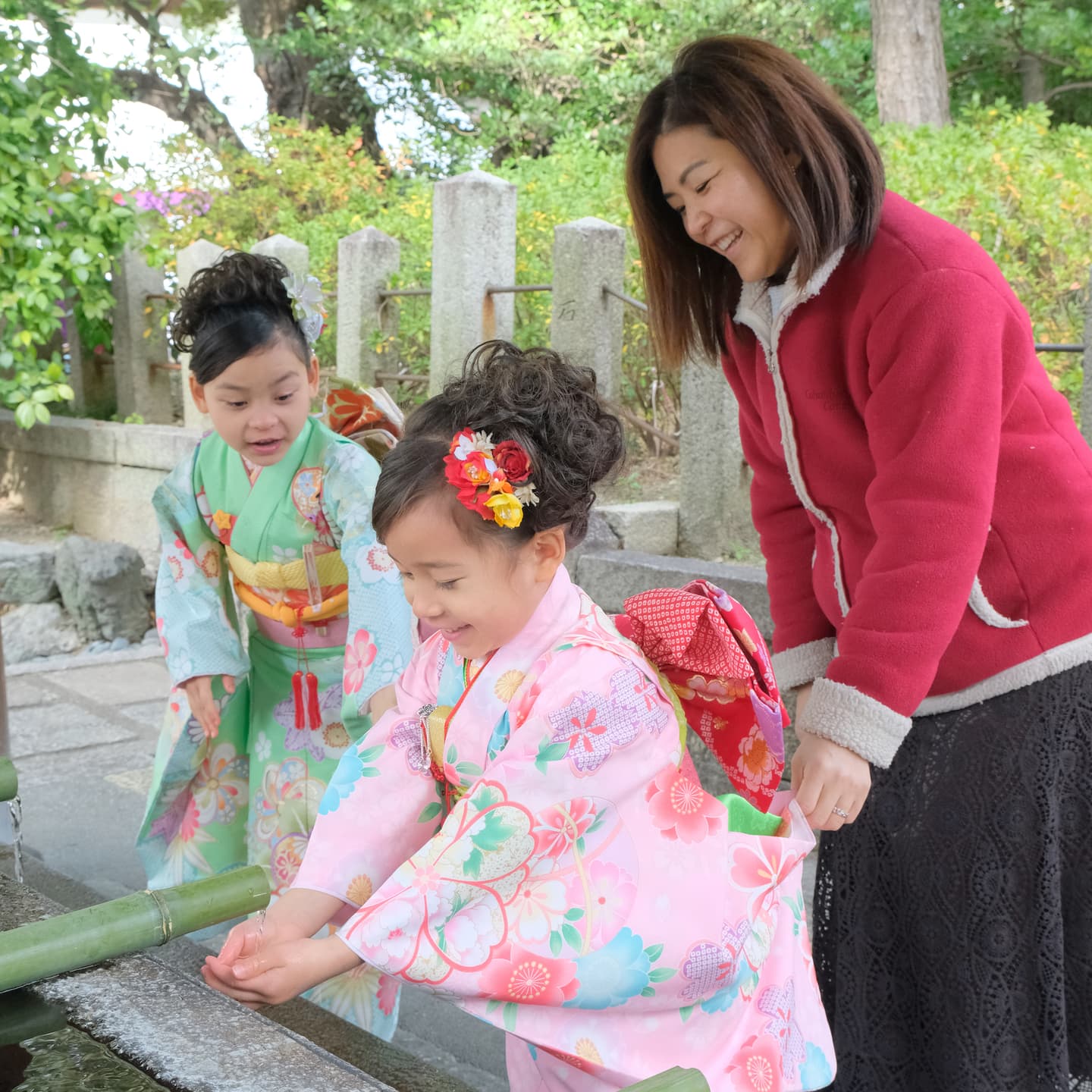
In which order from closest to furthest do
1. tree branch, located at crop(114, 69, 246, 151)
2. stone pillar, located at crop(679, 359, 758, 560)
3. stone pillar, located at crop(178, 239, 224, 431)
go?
stone pillar, located at crop(679, 359, 758, 560)
stone pillar, located at crop(178, 239, 224, 431)
tree branch, located at crop(114, 69, 246, 151)

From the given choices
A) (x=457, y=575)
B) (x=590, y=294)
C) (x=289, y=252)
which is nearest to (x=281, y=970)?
(x=457, y=575)

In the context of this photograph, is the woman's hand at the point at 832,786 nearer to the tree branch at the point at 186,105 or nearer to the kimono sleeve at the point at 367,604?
the kimono sleeve at the point at 367,604

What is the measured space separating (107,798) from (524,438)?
3.09 metres

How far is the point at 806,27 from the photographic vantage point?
11.2 metres

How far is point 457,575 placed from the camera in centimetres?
173

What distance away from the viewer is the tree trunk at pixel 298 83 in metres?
12.8

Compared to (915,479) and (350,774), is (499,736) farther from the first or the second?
(915,479)

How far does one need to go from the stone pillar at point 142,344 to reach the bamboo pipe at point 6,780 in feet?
21.5

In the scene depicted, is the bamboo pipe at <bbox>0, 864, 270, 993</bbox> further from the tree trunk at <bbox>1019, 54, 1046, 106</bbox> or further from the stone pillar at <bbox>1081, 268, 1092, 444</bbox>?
the tree trunk at <bbox>1019, 54, 1046, 106</bbox>

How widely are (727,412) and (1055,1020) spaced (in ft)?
9.93

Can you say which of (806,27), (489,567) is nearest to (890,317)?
(489,567)

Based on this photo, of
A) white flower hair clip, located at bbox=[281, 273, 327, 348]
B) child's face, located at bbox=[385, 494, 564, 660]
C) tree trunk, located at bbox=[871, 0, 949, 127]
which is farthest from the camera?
tree trunk, located at bbox=[871, 0, 949, 127]

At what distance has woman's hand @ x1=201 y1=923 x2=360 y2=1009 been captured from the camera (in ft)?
5.17

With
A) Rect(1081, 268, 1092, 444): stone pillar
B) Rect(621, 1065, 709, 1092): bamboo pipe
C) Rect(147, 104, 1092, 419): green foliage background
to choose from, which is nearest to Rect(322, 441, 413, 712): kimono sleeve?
Rect(621, 1065, 709, 1092): bamboo pipe
